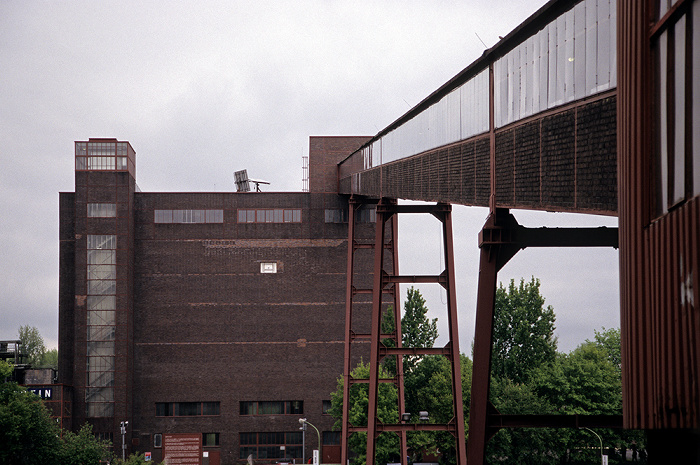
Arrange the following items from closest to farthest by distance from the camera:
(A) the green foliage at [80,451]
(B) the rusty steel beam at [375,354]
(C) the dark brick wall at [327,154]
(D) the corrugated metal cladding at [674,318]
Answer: (D) the corrugated metal cladding at [674,318], (B) the rusty steel beam at [375,354], (A) the green foliage at [80,451], (C) the dark brick wall at [327,154]

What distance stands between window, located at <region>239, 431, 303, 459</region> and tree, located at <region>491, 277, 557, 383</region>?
15.0 m

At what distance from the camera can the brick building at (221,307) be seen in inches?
1961

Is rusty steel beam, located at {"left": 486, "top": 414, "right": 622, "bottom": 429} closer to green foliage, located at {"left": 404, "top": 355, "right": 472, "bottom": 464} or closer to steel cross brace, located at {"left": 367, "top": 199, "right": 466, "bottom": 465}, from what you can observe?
steel cross brace, located at {"left": 367, "top": 199, "right": 466, "bottom": 465}

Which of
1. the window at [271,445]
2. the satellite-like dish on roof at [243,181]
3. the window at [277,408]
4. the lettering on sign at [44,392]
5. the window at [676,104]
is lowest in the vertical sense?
the window at [271,445]

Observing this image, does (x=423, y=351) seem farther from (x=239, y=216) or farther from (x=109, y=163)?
(x=109, y=163)

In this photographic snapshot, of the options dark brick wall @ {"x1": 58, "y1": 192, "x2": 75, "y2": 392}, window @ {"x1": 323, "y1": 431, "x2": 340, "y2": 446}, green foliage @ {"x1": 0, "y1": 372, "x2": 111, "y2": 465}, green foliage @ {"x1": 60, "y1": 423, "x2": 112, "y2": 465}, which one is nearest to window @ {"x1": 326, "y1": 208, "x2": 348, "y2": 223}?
window @ {"x1": 323, "y1": 431, "x2": 340, "y2": 446}

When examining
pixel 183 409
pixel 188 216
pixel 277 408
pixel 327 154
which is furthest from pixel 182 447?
pixel 327 154

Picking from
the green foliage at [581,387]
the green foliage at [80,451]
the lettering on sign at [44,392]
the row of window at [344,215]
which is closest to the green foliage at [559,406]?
the green foliage at [581,387]

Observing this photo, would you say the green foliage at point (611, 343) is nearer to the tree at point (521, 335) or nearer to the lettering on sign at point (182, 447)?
the tree at point (521, 335)

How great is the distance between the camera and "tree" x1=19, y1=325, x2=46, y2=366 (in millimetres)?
108881

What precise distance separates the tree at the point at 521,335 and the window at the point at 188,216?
20.7 m

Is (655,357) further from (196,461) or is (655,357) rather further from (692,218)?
(196,461)

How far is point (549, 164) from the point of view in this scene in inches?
373

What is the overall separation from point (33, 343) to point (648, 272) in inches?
4555
